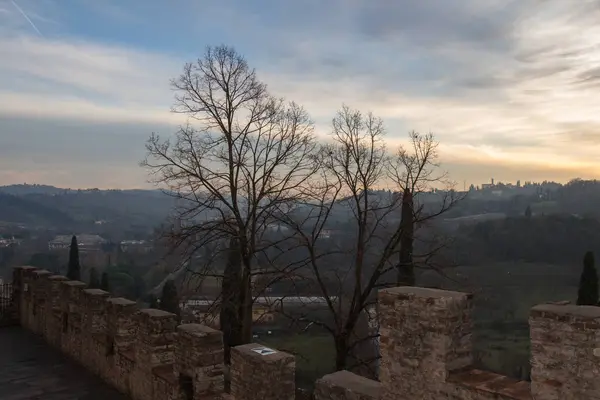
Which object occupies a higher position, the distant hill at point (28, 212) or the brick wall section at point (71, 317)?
the distant hill at point (28, 212)

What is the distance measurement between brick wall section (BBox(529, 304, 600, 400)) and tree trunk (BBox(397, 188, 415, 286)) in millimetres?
11226

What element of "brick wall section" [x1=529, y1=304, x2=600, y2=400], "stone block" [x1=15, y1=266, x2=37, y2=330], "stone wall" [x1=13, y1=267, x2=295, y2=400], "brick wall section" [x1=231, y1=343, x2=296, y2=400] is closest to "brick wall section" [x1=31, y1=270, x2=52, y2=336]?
"stone wall" [x1=13, y1=267, x2=295, y2=400]

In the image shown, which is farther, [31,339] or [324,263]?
[324,263]

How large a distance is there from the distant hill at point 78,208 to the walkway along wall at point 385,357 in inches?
3660

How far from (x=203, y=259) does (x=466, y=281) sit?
7787 millimetres

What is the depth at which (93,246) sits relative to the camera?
89.1 metres

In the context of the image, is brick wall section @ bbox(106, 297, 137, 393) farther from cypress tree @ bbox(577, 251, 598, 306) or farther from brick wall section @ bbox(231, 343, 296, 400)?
cypress tree @ bbox(577, 251, 598, 306)

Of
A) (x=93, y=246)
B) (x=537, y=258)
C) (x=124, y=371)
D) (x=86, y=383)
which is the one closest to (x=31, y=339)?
(x=86, y=383)

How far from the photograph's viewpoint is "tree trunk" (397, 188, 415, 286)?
591 inches

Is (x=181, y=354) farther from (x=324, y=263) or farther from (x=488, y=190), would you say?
(x=488, y=190)

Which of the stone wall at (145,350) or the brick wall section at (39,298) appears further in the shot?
the brick wall section at (39,298)

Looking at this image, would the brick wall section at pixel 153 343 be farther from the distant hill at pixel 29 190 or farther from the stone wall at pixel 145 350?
the distant hill at pixel 29 190

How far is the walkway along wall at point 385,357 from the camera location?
3.32 metres

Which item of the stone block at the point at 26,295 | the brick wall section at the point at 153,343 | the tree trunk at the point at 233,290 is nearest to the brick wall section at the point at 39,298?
the stone block at the point at 26,295
